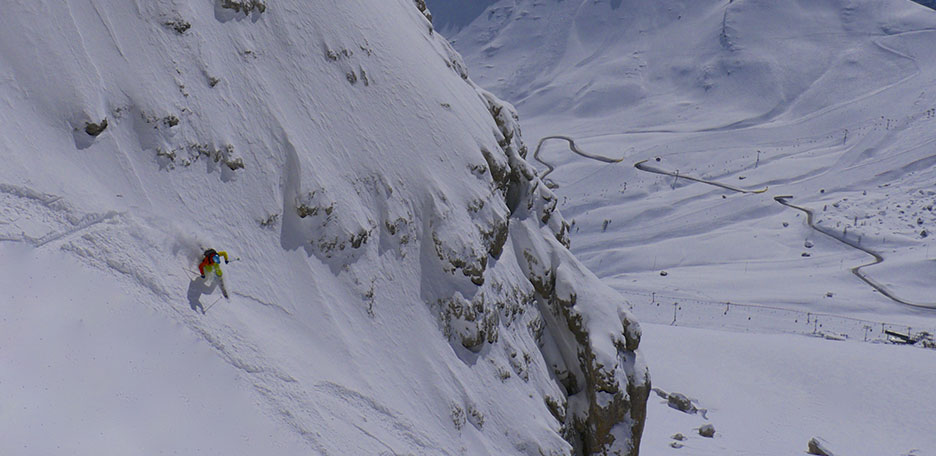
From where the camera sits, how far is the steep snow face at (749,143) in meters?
74.1

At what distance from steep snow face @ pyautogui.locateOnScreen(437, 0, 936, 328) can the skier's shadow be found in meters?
54.4

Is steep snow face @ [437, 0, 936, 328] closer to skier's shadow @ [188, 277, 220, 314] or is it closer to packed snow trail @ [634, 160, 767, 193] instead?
packed snow trail @ [634, 160, 767, 193]

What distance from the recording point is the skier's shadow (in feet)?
43.3

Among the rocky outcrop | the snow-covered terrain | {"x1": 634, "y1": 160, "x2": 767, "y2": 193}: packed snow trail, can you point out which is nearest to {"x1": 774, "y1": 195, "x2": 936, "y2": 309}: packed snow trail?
the snow-covered terrain

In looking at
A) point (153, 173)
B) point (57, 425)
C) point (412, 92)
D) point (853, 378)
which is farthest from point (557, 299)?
point (853, 378)

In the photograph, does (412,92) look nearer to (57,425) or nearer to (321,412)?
(321,412)

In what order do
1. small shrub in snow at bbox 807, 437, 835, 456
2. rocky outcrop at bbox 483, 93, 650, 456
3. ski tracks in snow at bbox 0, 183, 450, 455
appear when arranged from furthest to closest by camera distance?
1. small shrub in snow at bbox 807, 437, 835, 456
2. rocky outcrop at bbox 483, 93, 650, 456
3. ski tracks in snow at bbox 0, 183, 450, 455

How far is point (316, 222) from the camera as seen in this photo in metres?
15.9

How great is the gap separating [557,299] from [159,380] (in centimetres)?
1109

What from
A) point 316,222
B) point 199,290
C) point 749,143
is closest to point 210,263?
point 199,290

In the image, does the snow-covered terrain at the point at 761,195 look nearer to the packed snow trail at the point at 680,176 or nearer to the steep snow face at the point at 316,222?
the packed snow trail at the point at 680,176

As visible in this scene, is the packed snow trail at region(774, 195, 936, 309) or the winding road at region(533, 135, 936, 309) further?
the winding road at region(533, 135, 936, 309)

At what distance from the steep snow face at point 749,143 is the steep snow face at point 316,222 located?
1815 inches

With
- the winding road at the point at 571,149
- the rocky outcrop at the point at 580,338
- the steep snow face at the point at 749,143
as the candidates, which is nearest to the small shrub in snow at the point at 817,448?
the rocky outcrop at the point at 580,338
